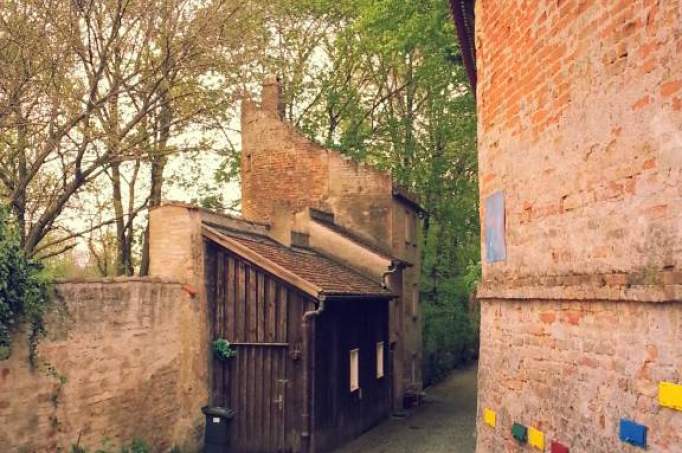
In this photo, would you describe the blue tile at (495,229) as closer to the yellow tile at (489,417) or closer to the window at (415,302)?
the yellow tile at (489,417)

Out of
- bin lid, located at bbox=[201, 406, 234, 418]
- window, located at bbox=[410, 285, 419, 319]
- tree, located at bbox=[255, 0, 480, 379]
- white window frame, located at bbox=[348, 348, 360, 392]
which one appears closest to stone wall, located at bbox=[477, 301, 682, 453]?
bin lid, located at bbox=[201, 406, 234, 418]

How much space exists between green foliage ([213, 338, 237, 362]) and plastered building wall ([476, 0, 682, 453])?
22.0ft

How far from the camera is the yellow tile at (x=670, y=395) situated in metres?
4.32

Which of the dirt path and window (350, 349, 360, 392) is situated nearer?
the dirt path

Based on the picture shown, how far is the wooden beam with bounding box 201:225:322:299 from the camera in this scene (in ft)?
42.0

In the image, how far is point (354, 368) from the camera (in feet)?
51.9

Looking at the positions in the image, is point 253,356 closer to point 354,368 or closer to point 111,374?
point 111,374

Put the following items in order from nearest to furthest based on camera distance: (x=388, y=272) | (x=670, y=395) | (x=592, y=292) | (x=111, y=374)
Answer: (x=670, y=395)
(x=592, y=292)
(x=111, y=374)
(x=388, y=272)

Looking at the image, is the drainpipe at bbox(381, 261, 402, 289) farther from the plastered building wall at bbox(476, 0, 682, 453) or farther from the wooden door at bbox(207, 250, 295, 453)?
the plastered building wall at bbox(476, 0, 682, 453)

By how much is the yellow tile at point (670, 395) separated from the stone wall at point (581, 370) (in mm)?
42

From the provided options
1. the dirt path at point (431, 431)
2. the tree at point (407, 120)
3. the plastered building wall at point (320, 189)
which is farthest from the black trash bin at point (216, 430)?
the tree at point (407, 120)

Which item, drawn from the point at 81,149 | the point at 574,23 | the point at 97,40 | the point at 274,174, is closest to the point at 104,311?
the point at 81,149

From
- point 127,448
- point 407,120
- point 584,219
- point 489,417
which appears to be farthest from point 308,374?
point 407,120

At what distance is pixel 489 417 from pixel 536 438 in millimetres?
1186
